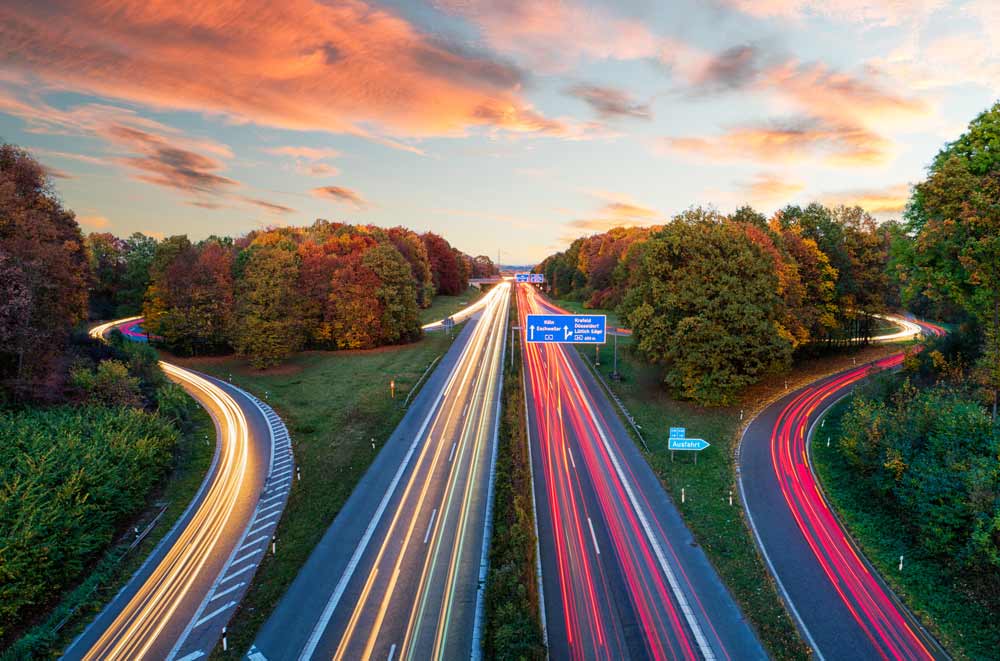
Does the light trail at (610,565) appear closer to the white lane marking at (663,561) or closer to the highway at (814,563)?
the white lane marking at (663,561)

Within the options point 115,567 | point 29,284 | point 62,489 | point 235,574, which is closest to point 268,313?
point 29,284

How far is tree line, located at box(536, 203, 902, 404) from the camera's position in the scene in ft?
143

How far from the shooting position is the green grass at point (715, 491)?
20.0 meters

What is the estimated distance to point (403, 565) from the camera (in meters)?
23.1

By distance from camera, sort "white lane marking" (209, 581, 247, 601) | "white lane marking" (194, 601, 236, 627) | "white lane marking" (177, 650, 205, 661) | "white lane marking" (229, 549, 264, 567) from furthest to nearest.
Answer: "white lane marking" (229, 549, 264, 567), "white lane marking" (209, 581, 247, 601), "white lane marking" (194, 601, 236, 627), "white lane marking" (177, 650, 205, 661)

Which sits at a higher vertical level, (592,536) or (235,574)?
(592,536)

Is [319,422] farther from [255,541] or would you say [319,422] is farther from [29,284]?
[29,284]

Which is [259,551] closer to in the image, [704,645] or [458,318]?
[704,645]

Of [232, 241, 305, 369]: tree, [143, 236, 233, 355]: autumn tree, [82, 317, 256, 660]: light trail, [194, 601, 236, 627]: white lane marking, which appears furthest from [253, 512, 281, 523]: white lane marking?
[143, 236, 233, 355]: autumn tree

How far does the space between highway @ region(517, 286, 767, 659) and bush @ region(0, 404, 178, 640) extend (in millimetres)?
21009

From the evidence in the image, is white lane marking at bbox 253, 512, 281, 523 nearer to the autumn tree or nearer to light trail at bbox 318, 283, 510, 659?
light trail at bbox 318, 283, 510, 659

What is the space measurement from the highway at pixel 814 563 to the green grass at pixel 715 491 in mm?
808

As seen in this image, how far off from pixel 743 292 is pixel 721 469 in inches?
708

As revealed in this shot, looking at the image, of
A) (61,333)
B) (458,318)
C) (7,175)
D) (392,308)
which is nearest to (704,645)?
(61,333)
